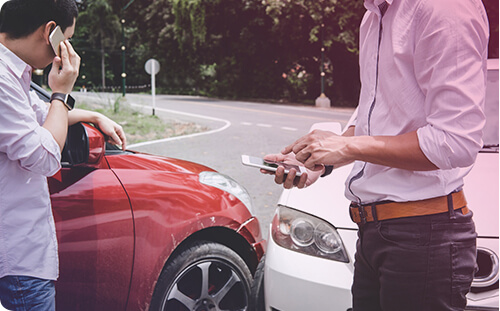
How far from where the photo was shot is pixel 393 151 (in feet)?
4.45

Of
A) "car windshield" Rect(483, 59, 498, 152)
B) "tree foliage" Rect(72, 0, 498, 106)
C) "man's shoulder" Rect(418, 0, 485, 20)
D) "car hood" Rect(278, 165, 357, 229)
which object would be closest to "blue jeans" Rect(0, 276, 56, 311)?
"car hood" Rect(278, 165, 357, 229)

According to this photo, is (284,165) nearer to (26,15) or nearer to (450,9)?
(450,9)

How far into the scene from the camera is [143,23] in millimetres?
46562

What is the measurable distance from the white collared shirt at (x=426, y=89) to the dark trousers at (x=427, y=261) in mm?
84

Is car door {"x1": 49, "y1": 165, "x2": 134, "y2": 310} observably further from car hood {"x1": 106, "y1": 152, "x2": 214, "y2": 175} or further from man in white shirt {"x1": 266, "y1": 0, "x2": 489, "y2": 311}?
man in white shirt {"x1": 266, "y1": 0, "x2": 489, "y2": 311}

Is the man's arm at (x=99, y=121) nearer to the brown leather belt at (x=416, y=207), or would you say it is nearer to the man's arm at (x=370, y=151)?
the man's arm at (x=370, y=151)

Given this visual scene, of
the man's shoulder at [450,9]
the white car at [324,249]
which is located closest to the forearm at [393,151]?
the man's shoulder at [450,9]

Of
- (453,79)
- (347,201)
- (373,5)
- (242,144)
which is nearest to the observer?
(453,79)

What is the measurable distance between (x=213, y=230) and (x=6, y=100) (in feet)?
4.79

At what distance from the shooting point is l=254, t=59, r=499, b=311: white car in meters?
2.21

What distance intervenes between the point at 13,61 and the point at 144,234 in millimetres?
1073

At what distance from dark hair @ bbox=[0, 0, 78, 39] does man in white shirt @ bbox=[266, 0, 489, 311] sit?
94 cm

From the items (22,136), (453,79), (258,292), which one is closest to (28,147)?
(22,136)

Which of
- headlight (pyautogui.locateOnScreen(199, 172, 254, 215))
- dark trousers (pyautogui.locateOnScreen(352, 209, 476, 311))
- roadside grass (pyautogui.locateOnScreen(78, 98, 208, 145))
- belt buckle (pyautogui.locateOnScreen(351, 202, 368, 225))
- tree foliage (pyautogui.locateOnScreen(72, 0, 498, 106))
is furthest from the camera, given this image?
tree foliage (pyautogui.locateOnScreen(72, 0, 498, 106))
